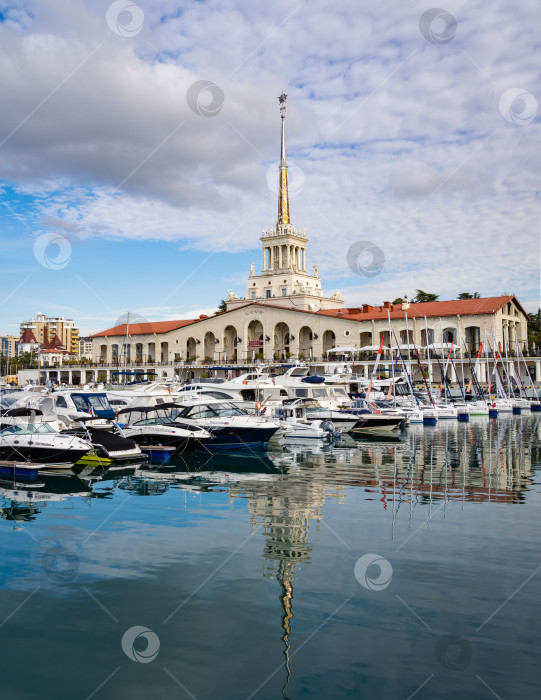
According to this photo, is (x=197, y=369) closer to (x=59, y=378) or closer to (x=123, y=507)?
(x=59, y=378)

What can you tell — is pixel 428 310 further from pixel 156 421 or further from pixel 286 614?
pixel 286 614

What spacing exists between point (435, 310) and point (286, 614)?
72.0m

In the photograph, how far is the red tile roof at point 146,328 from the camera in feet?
308

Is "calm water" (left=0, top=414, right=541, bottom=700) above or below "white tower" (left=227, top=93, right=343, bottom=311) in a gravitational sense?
below

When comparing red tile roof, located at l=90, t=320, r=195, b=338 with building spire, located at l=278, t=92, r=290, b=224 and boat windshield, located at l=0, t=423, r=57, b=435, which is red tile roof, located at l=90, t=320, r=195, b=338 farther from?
boat windshield, located at l=0, t=423, r=57, b=435

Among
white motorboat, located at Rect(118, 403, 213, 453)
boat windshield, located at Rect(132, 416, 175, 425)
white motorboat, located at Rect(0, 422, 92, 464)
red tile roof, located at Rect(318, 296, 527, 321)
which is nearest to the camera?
white motorboat, located at Rect(0, 422, 92, 464)

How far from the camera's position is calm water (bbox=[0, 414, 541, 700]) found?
7543mm

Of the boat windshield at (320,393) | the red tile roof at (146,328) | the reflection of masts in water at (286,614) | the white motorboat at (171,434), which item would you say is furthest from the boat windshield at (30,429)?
the red tile roof at (146,328)

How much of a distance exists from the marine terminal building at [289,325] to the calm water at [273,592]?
51.3 m

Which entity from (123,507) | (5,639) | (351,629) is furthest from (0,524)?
(351,629)

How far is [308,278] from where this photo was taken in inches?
3969

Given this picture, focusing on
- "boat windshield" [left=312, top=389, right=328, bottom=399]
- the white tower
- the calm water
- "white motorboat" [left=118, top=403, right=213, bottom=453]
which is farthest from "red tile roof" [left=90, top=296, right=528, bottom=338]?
the calm water

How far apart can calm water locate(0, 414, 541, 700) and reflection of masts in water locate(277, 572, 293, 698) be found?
0.04 metres

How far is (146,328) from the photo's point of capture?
Result: 9719 centimetres
